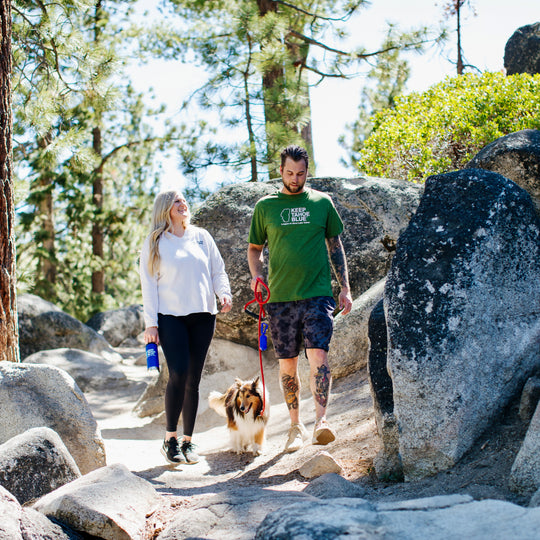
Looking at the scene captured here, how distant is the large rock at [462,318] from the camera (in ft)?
10.1

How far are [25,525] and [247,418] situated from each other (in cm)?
232

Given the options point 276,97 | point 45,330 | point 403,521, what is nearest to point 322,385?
point 403,521

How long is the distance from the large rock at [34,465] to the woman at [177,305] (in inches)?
38.6

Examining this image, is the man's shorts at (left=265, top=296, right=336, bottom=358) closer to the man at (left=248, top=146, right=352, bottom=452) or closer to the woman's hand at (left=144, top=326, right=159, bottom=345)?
the man at (left=248, top=146, right=352, bottom=452)

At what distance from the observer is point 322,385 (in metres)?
4.07

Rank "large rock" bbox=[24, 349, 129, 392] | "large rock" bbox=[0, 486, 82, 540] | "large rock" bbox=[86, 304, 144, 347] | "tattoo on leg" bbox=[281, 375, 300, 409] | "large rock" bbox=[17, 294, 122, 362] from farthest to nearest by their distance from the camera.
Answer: "large rock" bbox=[86, 304, 144, 347]
"large rock" bbox=[17, 294, 122, 362]
"large rock" bbox=[24, 349, 129, 392]
"tattoo on leg" bbox=[281, 375, 300, 409]
"large rock" bbox=[0, 486, 82, 540]

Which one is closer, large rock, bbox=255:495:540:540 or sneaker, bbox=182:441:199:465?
large rock, bbox=255:495:540:540

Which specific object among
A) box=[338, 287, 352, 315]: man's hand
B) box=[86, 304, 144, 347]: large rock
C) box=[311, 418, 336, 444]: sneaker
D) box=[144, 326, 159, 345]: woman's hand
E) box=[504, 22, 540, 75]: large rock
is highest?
box=[504, 22, 540, 75]: large rock

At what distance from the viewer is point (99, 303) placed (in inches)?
641

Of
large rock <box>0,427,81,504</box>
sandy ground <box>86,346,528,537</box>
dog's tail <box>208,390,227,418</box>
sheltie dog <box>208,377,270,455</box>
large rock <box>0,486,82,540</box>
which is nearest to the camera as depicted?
large rock <box>0,486,82,540</box>

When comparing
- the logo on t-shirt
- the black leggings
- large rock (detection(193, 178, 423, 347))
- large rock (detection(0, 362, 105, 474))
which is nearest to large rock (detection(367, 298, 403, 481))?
the logo on t-shirt

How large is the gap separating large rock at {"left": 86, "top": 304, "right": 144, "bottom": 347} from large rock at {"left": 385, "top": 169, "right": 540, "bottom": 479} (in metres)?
12.6

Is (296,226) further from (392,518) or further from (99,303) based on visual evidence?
(99,303)

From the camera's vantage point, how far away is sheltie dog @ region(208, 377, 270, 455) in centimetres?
470
